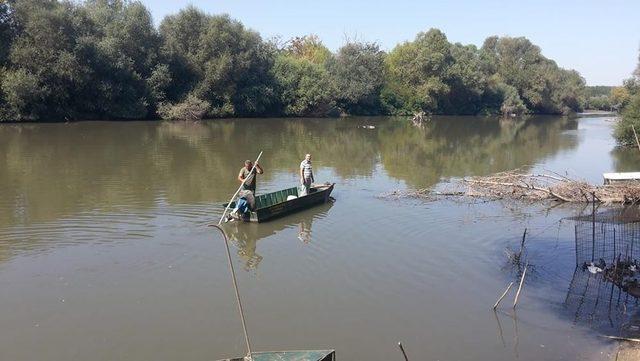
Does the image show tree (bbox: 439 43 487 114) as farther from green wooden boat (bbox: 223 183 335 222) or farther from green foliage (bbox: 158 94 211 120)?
green wooden boat (bbox: 223 183 335 222)

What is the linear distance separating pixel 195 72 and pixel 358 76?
1021 inches

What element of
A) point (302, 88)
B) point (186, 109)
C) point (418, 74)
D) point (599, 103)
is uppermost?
point (418, 74)

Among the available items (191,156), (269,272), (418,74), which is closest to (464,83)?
(418,74)

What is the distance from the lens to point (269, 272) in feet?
43.0

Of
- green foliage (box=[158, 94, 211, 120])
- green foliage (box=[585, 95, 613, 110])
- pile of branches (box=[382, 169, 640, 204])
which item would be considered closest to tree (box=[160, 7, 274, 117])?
green foliage (box=[158, 94, 211, 120])

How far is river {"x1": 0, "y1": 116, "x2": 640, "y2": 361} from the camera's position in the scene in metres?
9.70

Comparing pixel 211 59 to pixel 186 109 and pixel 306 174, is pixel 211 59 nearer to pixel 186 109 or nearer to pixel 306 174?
pixel 186 109

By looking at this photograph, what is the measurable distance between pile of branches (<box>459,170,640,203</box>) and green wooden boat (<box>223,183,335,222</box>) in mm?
6116

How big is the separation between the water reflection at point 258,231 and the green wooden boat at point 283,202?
0.64 ft

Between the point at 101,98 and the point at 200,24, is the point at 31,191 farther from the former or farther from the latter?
the point at 200,24

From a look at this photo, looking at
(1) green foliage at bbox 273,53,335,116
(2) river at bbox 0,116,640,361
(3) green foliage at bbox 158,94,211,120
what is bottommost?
(2) river at bbox 0,116,640,361

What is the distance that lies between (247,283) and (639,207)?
15.2m

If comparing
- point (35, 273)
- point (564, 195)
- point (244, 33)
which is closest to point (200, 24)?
point (244, 33)

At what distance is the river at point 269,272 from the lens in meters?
9.70
